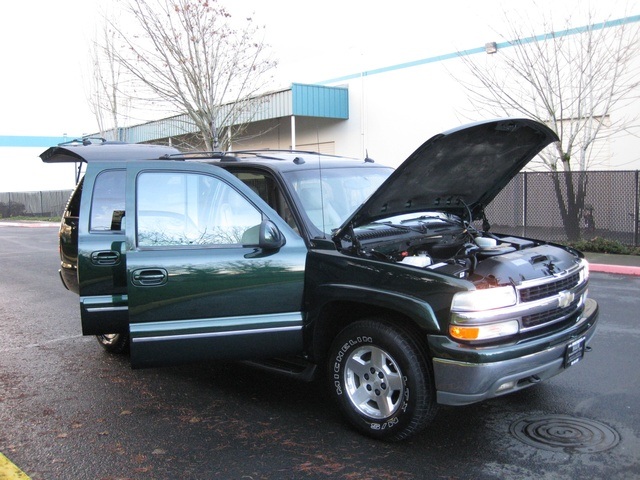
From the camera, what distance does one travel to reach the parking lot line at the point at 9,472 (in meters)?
3.67

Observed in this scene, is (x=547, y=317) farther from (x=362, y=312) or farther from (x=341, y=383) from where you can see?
(x=341, y=383)

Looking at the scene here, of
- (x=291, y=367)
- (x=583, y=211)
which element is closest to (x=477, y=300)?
(x=291, y=367)

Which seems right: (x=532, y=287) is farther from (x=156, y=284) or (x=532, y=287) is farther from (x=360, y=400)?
(x=156, y=284)

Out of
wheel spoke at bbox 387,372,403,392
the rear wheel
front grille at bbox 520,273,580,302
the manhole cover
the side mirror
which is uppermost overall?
the side mirror

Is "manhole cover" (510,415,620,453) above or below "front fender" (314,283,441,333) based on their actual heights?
below

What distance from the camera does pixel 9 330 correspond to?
756cm

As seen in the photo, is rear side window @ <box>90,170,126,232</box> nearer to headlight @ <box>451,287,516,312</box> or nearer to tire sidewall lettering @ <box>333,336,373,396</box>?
tire sidewall lettering @ <box>333,336,373,396</box>

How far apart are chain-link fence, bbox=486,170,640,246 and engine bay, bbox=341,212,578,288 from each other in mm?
10919

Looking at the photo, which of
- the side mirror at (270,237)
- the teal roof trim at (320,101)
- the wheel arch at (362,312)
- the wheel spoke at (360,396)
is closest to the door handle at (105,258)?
the side mirror at (270,237)

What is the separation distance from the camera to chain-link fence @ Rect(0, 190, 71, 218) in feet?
120

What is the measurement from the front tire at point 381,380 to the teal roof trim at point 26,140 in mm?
37901

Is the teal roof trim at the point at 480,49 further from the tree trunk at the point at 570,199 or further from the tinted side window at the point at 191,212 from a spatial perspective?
the tinted side window at the point at 191,212

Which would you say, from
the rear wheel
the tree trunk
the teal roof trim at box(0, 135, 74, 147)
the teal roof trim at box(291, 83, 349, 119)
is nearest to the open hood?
the rear wheel

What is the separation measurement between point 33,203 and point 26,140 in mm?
3938
